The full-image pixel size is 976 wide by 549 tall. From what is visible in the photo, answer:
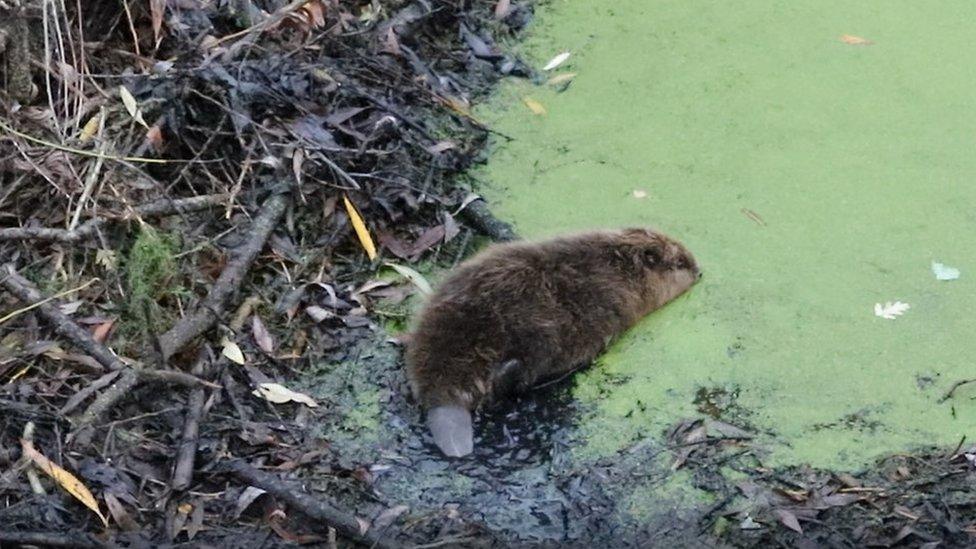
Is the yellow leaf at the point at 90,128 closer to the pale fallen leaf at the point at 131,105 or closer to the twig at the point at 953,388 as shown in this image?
the pale fallen leaf at the point at 131,105

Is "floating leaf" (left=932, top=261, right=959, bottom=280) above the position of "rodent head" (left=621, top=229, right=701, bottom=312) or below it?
below

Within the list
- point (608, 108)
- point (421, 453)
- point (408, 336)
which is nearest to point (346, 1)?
A: point (608, 108)

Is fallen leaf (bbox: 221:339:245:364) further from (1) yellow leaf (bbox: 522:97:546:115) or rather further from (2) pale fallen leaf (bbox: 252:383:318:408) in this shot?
(1) yellow leaf (bbox: 522:97:546:115)

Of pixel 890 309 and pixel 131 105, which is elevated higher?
pixel 131 105

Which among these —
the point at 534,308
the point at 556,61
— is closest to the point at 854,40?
the point at 556,61

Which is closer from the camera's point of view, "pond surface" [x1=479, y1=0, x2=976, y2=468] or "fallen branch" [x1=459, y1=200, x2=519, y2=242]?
"pond surface" [x1=479, y1=0, x2=976, y2=468]

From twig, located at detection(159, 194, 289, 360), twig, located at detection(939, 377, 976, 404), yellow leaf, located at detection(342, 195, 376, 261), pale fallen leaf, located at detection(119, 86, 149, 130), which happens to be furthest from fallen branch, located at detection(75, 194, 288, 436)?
twig, located at detection(939, 377, 976, 404)

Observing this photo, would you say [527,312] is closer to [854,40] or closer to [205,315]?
[205,315]
